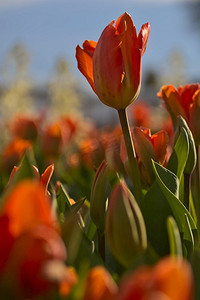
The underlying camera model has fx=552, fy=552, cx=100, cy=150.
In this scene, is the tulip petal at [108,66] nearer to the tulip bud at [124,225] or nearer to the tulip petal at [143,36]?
the tulip petal at [143,36]

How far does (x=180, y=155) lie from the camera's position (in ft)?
2.83

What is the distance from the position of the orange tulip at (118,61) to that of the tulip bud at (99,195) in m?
0.12

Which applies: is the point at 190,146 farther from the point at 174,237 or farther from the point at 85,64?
the point at 174,237

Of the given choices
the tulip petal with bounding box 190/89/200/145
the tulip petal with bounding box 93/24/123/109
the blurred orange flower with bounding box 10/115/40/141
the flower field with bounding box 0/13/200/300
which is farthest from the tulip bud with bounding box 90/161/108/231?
the blurred orange flower with bounding box 10/115/40/141

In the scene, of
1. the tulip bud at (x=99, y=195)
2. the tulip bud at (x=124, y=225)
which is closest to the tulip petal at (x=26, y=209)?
the tulip bud at (x=124, y=225)

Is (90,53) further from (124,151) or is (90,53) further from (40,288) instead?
(40,288)

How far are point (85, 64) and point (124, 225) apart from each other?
0.36 meters

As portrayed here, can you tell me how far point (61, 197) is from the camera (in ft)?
2.81

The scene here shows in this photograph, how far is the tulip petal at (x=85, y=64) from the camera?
829mm

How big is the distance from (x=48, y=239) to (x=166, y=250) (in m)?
0.36

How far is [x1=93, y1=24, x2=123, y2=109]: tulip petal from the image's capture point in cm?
77

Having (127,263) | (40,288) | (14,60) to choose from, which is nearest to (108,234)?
(127,263)

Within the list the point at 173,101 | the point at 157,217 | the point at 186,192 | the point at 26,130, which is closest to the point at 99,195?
the point at 157,217

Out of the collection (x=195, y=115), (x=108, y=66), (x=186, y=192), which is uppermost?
(x=108, y=66)
